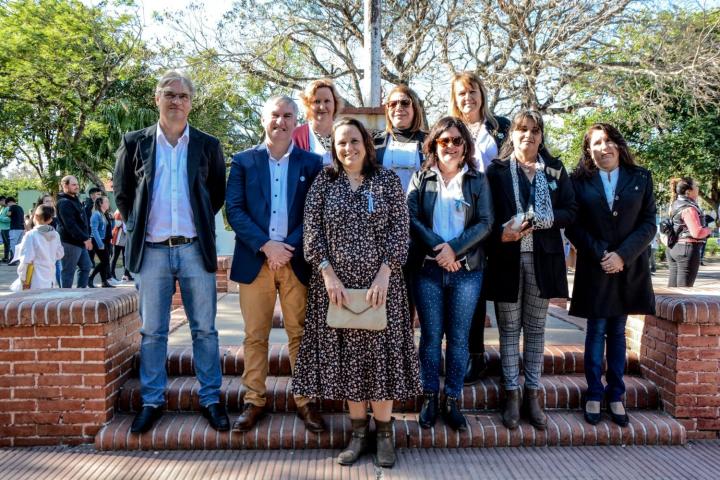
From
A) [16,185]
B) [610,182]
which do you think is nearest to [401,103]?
[610,182]

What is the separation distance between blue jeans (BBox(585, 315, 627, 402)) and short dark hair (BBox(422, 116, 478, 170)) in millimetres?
1332

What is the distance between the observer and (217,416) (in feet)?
11.0

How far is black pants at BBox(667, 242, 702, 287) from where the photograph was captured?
7.39 meters

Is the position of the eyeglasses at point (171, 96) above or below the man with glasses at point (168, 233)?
above

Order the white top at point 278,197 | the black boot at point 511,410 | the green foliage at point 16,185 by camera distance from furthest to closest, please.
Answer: the green foliage at point 16,185
the black boot at point 511,410
the white top at point 278,197

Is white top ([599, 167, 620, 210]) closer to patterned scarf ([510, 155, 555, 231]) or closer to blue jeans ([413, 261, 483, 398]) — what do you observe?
patterned scarf ([510, 155, 555, 231])

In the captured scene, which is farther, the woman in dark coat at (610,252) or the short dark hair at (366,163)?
the woman in dark coat at (610,252)

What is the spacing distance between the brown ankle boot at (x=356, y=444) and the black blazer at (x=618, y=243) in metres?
1.55

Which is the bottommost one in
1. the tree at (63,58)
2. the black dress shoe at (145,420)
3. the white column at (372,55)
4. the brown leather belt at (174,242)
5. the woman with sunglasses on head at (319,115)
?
the black dress shoe at (145,420)

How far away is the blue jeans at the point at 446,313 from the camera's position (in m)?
3.22

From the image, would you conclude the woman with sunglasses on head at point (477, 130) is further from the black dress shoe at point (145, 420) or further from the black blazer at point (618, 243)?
the black dress shoe at point (145, 420)

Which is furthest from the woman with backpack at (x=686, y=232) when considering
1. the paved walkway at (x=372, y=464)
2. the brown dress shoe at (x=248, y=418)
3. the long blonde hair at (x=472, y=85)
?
the brown dress shoe at (x=248, y=418)

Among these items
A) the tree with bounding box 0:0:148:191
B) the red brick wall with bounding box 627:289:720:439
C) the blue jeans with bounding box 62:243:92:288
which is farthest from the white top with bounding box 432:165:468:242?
the tree with bounding box 0:0:148:191

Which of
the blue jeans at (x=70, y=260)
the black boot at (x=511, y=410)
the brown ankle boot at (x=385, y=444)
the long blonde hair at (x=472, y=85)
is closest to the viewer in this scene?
the brown ankle boot at (x=385, y=444)
